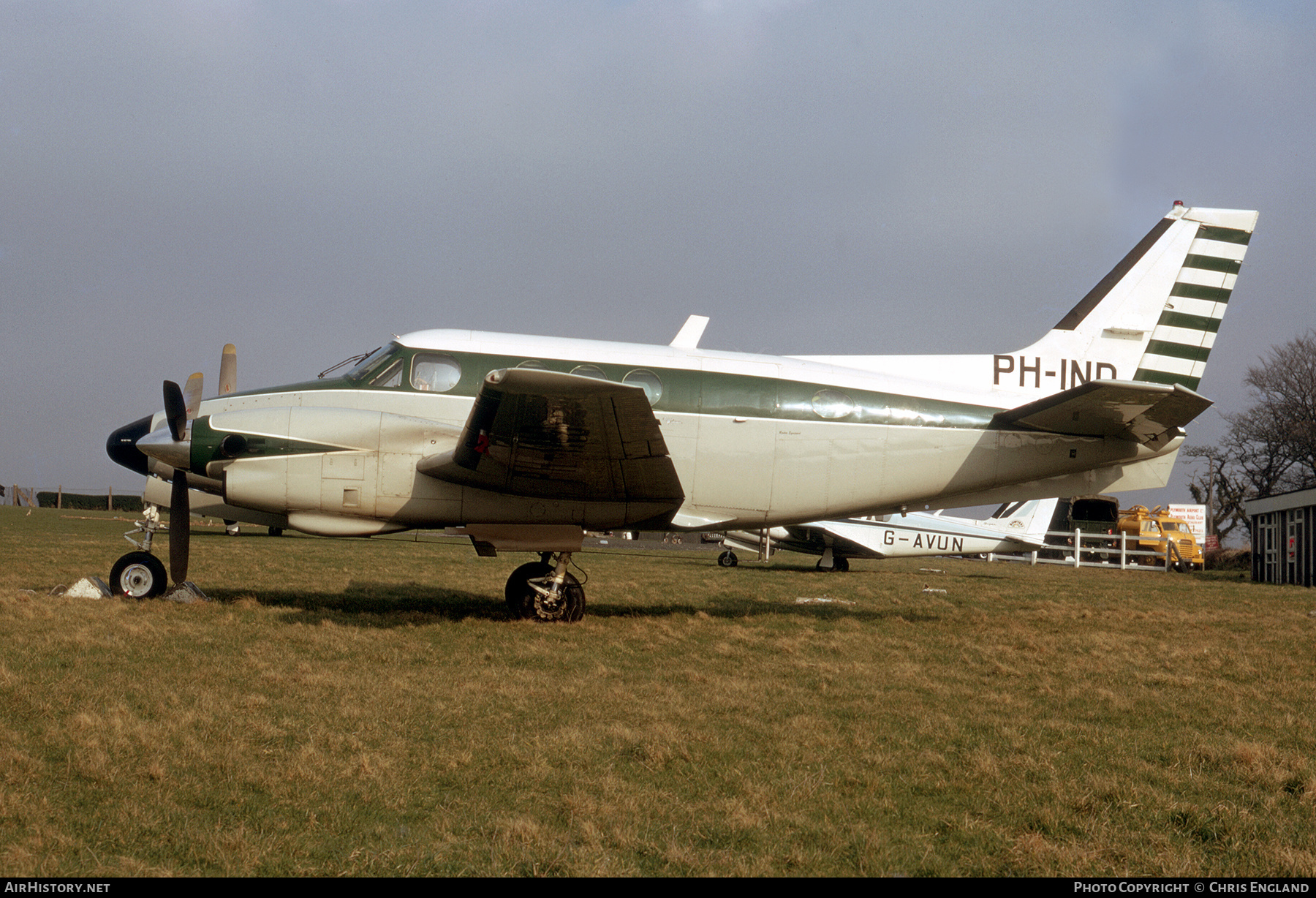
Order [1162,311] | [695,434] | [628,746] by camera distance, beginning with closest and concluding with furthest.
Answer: [628,746]
[695,434]
[1162,311]

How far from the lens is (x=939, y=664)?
8.53 meters

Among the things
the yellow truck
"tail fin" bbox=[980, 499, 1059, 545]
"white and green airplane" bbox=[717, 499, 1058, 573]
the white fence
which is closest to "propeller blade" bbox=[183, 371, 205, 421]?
"white and green airplane" bbox=[717, 499, 1058, 573]

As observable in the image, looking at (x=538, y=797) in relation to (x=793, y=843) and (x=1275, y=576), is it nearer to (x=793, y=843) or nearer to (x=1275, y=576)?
(x=793, y=843)

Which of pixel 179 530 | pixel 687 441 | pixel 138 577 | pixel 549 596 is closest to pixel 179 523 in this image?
pixel 179 530

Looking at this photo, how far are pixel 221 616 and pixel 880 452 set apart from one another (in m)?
7.83

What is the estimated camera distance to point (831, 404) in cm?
1095

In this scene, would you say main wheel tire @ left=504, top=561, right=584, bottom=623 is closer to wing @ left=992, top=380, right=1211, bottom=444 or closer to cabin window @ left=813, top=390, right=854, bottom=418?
cabin window @ left=813, top=390, right=854, bottom=418

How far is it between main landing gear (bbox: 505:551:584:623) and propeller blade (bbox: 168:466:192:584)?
4043 millimetres

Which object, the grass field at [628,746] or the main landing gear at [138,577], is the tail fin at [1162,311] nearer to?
the grass field at [628,746]

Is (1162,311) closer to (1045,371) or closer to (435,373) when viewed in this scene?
(1045,371)

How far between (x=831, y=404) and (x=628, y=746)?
6630 mm

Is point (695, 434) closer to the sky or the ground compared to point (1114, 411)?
closer to the ground

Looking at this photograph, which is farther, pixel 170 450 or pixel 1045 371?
pixel 1045 371

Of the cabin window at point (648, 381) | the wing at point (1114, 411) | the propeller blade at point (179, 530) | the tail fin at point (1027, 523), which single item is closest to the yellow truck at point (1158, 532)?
the tail fin at point (1027, 523)
